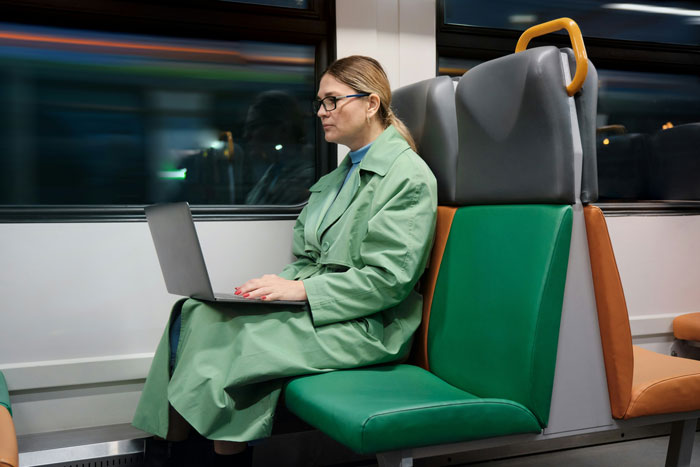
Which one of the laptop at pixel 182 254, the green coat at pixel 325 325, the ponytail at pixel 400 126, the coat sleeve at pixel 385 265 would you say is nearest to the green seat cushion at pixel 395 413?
the green coat at pixel 325 325

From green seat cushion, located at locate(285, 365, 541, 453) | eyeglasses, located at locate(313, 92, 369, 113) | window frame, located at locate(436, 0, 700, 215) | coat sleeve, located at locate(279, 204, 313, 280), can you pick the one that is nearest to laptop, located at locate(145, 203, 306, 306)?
green seat cushion, located at locate(285, 365, 541, 453)

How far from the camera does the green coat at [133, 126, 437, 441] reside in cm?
180

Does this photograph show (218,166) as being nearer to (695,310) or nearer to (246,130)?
(246,130)

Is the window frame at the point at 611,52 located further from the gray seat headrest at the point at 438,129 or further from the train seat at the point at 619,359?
the train seat at the point at 619,359

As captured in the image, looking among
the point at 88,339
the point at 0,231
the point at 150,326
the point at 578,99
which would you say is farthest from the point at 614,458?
the point at 0,231

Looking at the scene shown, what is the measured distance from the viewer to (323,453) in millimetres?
2469

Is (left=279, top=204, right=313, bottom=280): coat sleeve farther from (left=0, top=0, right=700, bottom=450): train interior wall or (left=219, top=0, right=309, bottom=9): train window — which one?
(left=219, top=0, right=309, bottom=9): train window

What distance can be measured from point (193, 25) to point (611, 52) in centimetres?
202

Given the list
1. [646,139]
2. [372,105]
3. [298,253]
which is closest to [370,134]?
[372,105]

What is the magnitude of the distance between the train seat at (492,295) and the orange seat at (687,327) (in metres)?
1.74

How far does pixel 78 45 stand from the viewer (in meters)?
2.49

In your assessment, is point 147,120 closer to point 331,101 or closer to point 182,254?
point 331,101

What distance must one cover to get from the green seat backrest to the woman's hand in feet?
1.48

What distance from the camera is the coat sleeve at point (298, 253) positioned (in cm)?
238
